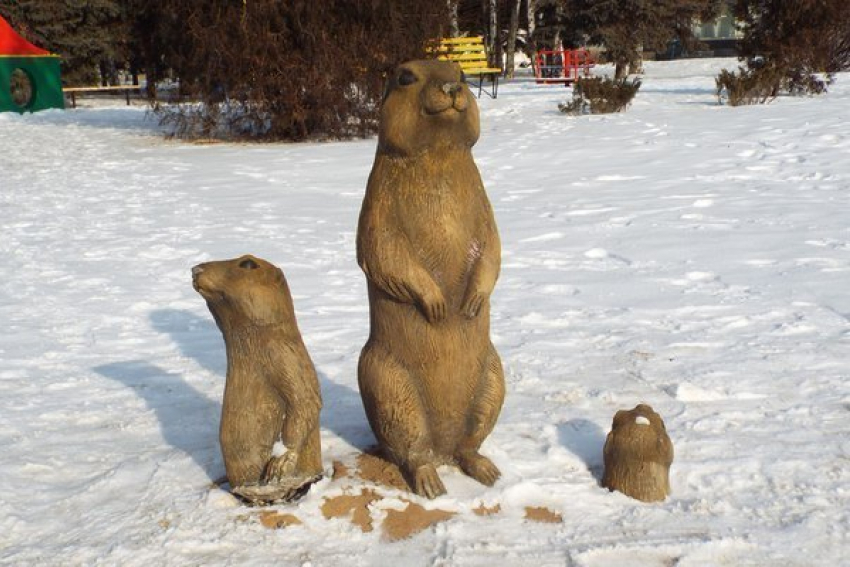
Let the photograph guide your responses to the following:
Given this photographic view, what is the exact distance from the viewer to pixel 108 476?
3432 mm

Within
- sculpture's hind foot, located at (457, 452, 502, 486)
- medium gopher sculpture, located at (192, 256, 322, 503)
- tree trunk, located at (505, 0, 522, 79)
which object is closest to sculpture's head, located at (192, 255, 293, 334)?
medium gopher sculpture, located at (192, 256, 322, 503)

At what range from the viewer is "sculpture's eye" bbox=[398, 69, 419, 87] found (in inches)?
119

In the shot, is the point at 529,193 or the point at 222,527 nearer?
the point at 222,527

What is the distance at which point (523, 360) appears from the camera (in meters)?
4.67

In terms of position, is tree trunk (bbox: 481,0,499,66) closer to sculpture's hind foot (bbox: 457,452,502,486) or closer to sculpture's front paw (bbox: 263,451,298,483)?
sculpture's hind foot (bbox: 457,452,502,486)

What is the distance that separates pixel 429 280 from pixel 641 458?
1010 mm

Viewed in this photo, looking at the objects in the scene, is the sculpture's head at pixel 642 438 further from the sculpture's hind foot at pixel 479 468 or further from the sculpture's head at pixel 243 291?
the sculpture's head at pixel 243 291

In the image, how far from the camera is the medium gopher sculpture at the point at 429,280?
3.05m

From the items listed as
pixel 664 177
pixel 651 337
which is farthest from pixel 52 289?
pixel 664 177

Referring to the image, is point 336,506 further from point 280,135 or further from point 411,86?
point 280,135

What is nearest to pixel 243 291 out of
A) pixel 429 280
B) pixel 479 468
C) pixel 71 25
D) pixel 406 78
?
pixel 429 280

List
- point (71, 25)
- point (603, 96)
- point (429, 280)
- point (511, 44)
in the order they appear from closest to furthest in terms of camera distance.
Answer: point (429, 280) → point (603, 96) → point (71, 25) → point (511, 44)

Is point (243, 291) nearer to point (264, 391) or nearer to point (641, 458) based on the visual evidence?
point (264, 391)

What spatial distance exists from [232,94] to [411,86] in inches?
479
